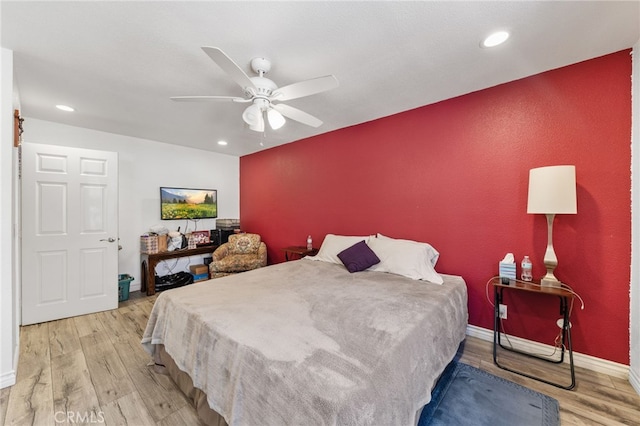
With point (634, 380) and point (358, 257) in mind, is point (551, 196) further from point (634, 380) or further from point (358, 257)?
point (358, 257)

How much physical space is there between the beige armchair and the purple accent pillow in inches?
70.9

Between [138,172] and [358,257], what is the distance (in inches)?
150

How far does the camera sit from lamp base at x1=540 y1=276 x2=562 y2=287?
6.49 ft

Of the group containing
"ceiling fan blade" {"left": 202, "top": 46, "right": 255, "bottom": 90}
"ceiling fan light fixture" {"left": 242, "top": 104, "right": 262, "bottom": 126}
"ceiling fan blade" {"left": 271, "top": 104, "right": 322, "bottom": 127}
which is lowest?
"ceiling fan light fixture" {"left": 242, "top": 104, "right": 262, "bottom": 126}

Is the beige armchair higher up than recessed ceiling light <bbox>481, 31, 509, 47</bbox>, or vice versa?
recessed ceiling light <bbox>481, 31, 509, 47</bbox>

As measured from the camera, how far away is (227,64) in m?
1.50

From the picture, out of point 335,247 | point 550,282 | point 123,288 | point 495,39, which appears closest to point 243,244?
point 123,288

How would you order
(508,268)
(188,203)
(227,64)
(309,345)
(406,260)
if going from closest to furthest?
(309,345) < (227,64) < (508,268) < (406,260) < (188,203)

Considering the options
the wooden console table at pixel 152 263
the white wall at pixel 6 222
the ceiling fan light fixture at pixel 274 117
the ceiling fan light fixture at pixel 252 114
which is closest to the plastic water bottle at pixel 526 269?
the ceiling fan light fixture at pixel 274 117

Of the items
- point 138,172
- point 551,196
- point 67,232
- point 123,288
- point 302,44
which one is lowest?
point 123,288

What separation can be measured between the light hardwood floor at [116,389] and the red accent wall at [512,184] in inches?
14.5

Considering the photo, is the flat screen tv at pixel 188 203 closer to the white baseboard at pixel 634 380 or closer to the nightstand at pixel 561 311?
the nightstand at pixel 561 311

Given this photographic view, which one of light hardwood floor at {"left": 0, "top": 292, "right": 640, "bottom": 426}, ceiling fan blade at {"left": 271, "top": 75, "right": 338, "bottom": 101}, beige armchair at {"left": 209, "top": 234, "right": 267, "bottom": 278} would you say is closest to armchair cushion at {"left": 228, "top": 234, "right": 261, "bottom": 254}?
beige armchair at {"left": 209, "top": 234, "right": 267, "bottom": 278}

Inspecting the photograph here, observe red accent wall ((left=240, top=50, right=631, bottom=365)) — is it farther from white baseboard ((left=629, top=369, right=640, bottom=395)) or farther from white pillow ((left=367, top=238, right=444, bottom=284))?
white pillow ((left=367, top=238, right=444, bottom=284))
